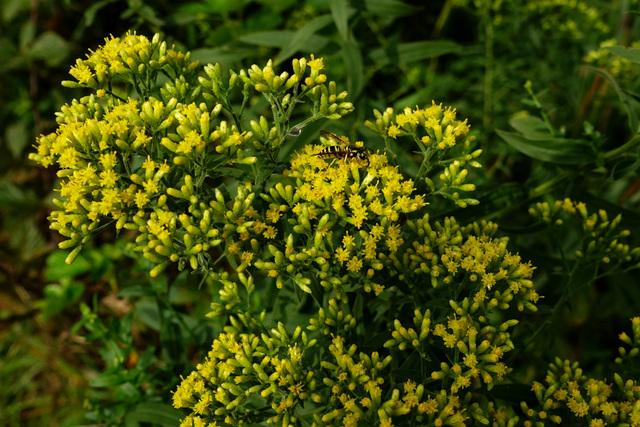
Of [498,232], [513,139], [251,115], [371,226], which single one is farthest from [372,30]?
[371,226]

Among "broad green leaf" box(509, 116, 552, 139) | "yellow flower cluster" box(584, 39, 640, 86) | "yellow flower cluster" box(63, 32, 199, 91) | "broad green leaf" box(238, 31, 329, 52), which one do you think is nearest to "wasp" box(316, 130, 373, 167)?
"yellow flower cluster" box(63, 32, 199, 91)

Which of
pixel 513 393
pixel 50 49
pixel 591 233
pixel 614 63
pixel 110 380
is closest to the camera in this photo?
pixel 513 393

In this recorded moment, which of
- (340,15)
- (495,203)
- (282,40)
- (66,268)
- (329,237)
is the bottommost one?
(66,268)

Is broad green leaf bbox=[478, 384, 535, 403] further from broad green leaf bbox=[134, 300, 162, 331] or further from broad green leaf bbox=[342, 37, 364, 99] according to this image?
broad green leaf bbox=[134, 300, 162, 331]

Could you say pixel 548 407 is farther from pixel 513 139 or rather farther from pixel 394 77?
pixel 394 77

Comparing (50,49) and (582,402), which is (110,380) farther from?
(50,49)

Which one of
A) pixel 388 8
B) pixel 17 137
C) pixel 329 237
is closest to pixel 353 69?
pixel 388 8
